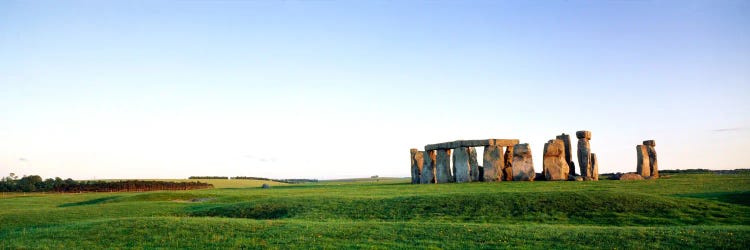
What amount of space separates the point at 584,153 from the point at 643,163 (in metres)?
5.73

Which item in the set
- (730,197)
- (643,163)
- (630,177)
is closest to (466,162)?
(630,177)

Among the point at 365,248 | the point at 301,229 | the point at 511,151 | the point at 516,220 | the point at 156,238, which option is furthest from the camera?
the point at 511,151

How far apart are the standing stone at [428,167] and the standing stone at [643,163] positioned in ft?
60.3

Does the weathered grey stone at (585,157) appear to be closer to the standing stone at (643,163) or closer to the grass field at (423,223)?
the standing stone at (643,163)

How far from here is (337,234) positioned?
Answer: 62.5 ft

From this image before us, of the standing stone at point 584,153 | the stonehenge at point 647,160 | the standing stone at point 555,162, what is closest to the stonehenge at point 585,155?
the standing stone at point 584,153

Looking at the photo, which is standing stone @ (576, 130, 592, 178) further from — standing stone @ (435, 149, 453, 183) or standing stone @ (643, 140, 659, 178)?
standing stone @ (435, 149, 453, 183)

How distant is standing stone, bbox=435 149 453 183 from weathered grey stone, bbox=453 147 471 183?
2.84ft

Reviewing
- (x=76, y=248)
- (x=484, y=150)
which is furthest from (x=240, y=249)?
(x=484, y=150)

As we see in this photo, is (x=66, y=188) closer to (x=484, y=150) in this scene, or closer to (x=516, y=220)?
(x=484, y=150)

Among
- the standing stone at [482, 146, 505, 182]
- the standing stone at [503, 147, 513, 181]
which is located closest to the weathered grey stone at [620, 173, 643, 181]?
the standing stone at [503, 147, 513, 181]

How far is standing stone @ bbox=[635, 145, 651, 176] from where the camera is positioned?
46625 mm

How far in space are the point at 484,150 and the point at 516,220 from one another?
82.9 ft

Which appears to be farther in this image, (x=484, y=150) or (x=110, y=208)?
(x=484, y=150)
